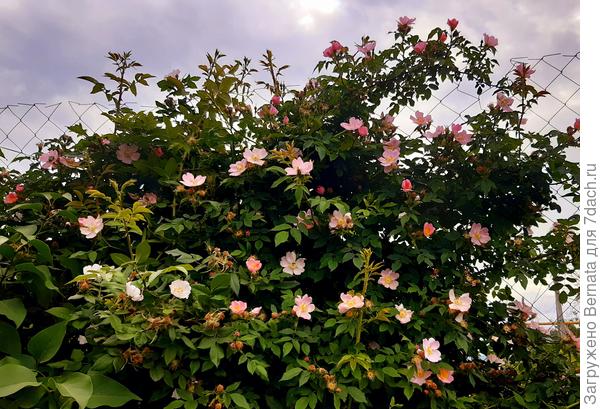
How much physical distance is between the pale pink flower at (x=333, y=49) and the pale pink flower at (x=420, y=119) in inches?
13.2

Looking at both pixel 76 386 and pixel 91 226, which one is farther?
pixel 91 226

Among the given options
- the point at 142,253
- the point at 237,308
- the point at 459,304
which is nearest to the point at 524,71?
the point at 459,304

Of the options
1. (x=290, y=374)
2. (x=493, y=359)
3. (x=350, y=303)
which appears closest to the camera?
(x=290, y=374)

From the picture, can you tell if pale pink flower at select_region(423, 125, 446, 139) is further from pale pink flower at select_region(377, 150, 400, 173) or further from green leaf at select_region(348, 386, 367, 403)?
green leaf at select_region(348, 386, 367, 403)

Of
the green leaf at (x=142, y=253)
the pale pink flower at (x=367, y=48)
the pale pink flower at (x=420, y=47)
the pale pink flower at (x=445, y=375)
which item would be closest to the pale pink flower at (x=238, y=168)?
the green leaf at (x=142, y=253)

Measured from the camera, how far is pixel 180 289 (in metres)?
1.21

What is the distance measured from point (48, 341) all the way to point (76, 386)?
0.18 m

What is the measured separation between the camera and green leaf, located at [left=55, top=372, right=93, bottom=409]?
3.39 feet

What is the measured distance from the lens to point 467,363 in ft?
4.83

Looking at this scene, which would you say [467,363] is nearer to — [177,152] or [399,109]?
[399,109]

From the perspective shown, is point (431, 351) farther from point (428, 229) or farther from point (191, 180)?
point (191, 180)

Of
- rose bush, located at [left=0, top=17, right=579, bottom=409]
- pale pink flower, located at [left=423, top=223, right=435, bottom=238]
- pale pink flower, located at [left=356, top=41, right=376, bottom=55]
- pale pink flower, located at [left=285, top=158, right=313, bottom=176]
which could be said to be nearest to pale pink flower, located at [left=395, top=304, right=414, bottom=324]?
rose bush, located at [left=0, top=17, right=579, bottom=409]

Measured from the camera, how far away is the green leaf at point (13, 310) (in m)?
1.24

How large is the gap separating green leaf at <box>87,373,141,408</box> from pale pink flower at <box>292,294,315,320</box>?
1.37ft
